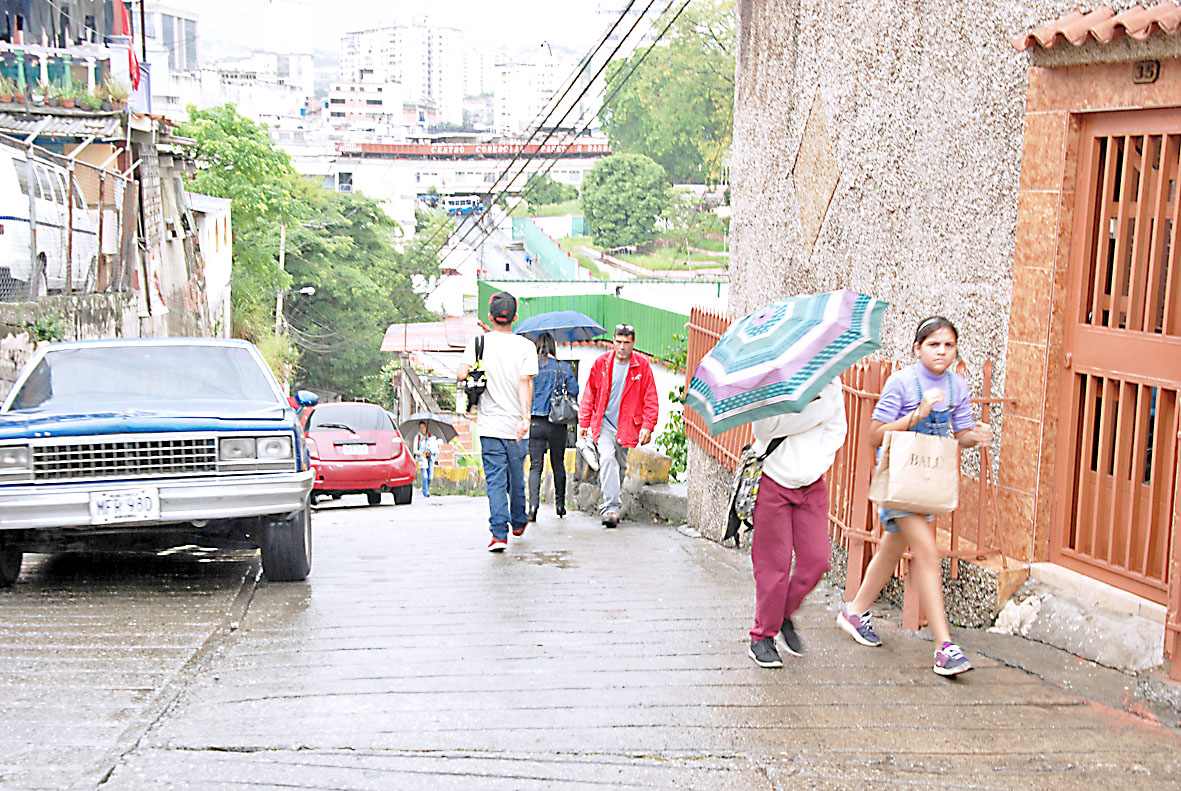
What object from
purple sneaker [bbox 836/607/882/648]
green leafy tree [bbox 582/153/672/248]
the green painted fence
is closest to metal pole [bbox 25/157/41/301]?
purple sneaker [bbox 836/607/882/648]

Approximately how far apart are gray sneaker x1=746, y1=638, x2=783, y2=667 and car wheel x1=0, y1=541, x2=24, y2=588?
4.46 m

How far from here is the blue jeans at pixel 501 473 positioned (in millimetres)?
8641

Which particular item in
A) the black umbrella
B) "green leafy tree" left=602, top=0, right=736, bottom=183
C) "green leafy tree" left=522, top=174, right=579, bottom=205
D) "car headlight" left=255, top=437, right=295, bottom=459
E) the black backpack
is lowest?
the black umbrella

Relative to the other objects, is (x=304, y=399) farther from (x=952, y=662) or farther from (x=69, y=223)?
(x=69, y=223)

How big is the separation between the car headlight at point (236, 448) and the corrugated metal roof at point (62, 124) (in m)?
16.4

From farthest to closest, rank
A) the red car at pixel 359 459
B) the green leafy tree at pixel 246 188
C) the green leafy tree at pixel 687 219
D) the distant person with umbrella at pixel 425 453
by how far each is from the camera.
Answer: the green leafy tree at pixel 687 219
the green leafy tree at pixel 246 188
the distant person with umbrella at pixel 425 453
the red car at pixel 359 459

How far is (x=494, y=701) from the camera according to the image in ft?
Answer: 16.0

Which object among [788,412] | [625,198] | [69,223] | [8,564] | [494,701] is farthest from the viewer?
[625,198]

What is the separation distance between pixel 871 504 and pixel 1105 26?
2615 millimetres

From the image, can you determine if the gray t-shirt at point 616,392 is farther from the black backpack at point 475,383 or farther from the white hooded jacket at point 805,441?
the white hooded jacket at point 805,441

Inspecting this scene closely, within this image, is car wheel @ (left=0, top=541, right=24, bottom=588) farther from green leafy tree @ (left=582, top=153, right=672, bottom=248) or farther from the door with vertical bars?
green leafy tree @ (left=582, top=153, right=672, bottom=248)

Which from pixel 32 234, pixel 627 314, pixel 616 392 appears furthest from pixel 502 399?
pixel 627 314

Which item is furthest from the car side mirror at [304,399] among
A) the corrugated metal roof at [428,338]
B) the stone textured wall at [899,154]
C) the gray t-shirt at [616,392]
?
the corrugated metal roof at [428,338]

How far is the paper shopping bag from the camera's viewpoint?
17.2ft
